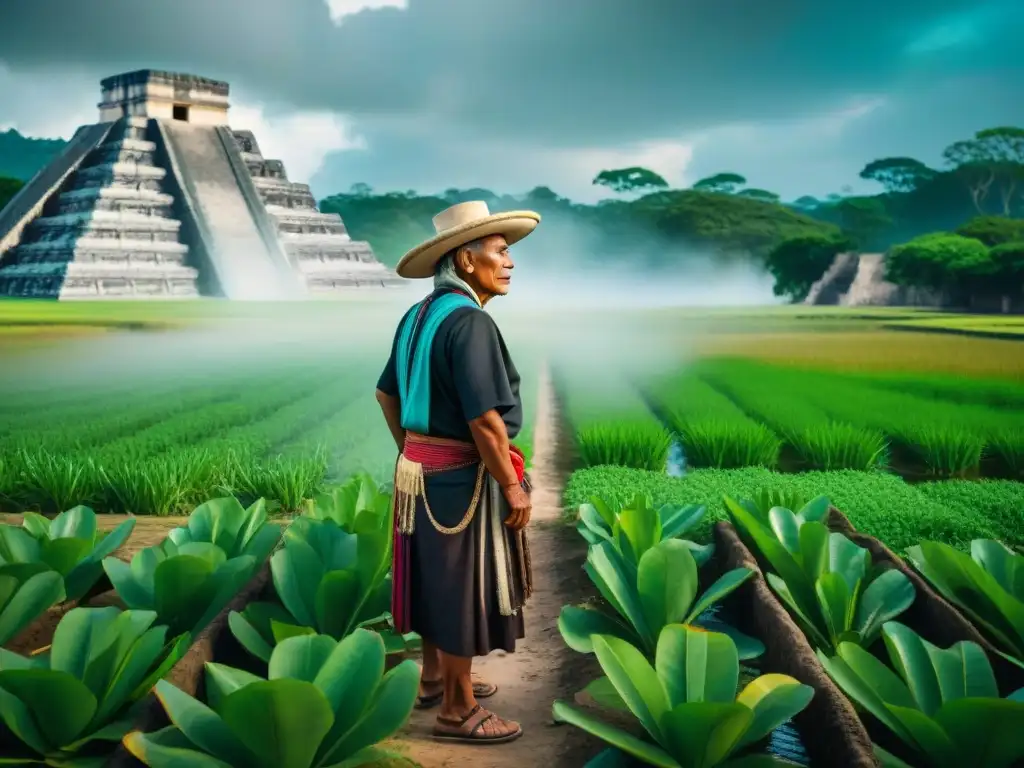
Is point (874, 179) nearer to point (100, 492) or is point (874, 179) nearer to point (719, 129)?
point (719, 129)

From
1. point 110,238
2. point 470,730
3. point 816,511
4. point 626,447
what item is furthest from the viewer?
point 110,238

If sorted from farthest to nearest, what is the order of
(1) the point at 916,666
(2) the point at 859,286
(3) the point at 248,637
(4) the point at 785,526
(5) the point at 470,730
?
(2) the point at 859,286 → (4) the point at 785,526 → (3) the point at 248,637 → (5) the point at 470,730 → (1) the point at 916,666

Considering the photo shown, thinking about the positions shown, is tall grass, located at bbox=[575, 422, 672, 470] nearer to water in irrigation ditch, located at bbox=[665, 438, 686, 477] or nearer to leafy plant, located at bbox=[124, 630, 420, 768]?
water in irrigation ditch, located at bbox=[665, 438, 686, 477]

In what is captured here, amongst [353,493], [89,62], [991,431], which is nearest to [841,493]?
[991,431]

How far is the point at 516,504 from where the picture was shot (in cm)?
207

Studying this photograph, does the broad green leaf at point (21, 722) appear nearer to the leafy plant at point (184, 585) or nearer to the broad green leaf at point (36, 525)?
the leafy plant at point (184, 585)

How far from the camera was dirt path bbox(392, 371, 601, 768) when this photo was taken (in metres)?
2.09

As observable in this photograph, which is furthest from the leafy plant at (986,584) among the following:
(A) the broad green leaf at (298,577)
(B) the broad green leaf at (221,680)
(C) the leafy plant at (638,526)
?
(B) the broad green leaf at (221,680)

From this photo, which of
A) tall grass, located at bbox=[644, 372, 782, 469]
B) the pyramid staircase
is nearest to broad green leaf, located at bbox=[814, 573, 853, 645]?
tall grass, located at bbox=[644, 372, 782, 469]


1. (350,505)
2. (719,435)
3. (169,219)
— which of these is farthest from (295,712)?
(169,219)

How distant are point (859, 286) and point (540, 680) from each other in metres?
4.45

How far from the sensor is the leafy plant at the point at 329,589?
2416mm

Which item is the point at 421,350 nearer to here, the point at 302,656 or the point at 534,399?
the point at 302,656

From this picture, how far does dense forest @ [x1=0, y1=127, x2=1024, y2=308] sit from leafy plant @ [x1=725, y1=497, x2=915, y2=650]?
3514 mm
